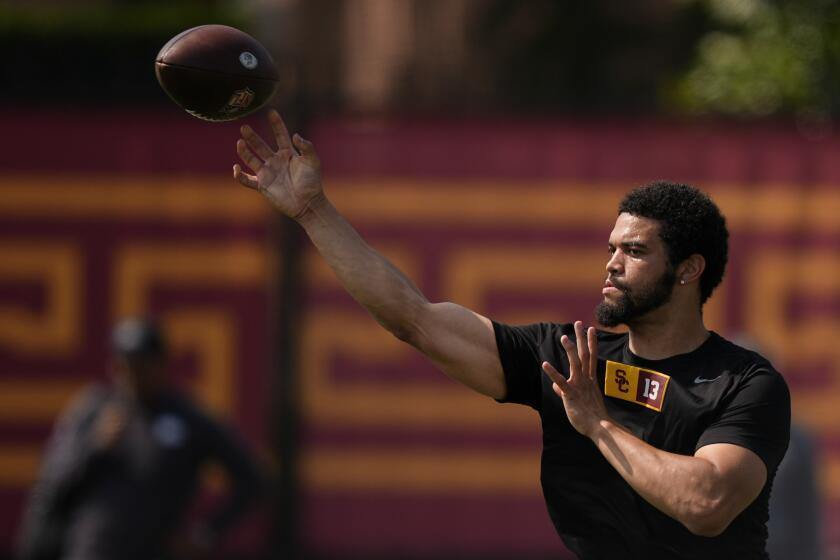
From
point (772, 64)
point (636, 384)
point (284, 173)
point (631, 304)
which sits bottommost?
point (636, 384)

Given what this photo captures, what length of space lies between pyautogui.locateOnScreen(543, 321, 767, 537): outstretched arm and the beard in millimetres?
153

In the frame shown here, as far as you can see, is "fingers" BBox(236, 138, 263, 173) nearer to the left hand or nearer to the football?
the football

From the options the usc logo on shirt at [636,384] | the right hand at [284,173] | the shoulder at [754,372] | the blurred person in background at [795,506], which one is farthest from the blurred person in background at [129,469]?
the shoulder at [754,372]

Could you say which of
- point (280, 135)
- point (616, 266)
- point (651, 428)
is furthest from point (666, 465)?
point (280, 135)

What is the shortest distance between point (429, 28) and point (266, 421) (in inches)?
331

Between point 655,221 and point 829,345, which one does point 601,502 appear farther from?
point 829,345

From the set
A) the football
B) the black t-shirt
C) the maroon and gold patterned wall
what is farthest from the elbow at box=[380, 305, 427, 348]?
the maroon and gold patterned wall

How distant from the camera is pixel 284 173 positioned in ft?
16.5

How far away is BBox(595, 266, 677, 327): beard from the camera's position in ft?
15.9

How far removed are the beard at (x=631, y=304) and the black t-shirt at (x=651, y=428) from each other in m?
0.16

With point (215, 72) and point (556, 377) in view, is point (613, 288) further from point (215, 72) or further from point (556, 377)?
point (215, 72)

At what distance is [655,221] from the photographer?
4914 millimetres

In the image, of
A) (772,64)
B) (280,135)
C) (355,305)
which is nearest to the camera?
(280,135)

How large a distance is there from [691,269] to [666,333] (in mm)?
212
